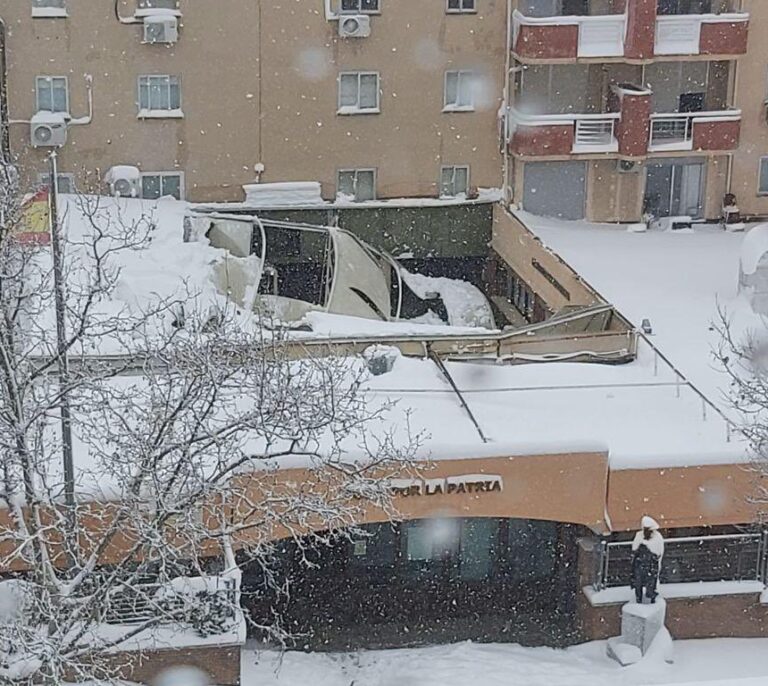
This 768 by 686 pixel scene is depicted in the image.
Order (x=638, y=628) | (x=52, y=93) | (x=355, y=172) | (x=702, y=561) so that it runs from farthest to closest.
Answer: (x=355, y=172) < (x=52, y=93) < (x=702, y=561) < (x=638, y=628)

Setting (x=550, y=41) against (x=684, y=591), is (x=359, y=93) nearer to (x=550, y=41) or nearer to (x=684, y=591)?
(x=550, y=41)

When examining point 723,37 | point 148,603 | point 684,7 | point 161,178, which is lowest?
point 148,603

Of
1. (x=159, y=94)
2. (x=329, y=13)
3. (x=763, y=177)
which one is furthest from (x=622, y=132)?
(x=159, y=94)

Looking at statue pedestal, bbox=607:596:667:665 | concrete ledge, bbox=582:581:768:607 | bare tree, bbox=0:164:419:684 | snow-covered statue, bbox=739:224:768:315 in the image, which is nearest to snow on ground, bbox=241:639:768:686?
statue pedestal, bbox=607:596:667:665

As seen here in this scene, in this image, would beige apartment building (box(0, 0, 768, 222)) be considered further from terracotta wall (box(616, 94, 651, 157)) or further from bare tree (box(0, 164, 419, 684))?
bare tree (box(0, 164, 419, 684))

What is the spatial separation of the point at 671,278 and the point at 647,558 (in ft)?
27.0

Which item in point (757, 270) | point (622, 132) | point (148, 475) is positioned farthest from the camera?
point (622, 132)

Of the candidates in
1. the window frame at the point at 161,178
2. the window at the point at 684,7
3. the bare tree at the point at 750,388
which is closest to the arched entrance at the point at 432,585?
the bare tree at the point at 750,388

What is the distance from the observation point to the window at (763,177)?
96.3ft

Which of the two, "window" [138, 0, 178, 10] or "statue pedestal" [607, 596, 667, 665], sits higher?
"window" [138, 0, 178, 10]

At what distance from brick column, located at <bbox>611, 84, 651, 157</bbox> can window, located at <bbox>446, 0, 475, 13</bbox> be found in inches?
123

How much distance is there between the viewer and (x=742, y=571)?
1975 cm

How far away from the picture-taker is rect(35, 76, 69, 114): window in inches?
1057

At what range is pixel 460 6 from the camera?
91.1ft
